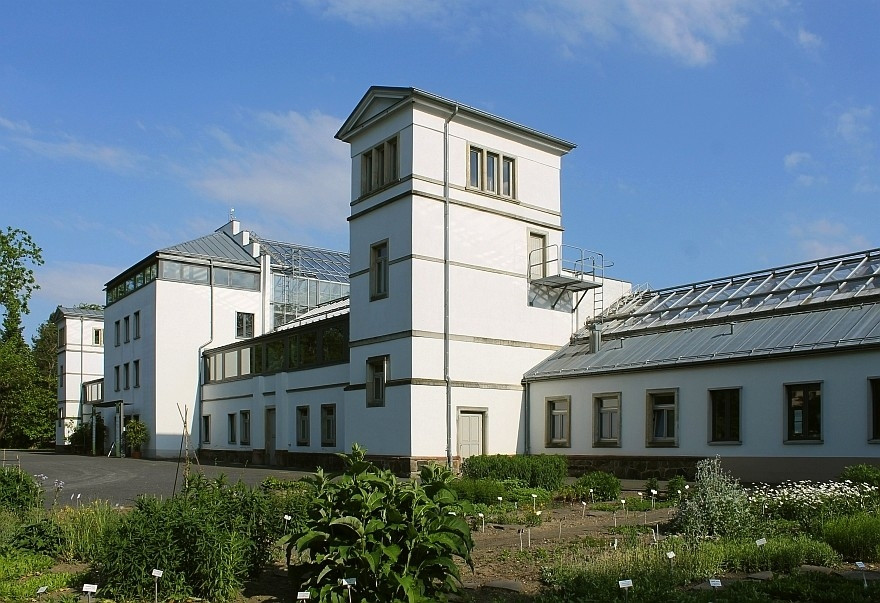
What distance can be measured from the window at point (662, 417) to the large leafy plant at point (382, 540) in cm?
1759

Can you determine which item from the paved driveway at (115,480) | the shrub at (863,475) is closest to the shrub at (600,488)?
the shrub at (863,475)

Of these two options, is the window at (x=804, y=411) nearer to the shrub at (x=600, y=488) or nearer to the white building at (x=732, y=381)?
the white building at (x=732, y=381)

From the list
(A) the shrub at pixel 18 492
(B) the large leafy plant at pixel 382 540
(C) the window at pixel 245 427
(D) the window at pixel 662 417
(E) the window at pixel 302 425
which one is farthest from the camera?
(C) the window at pixel 245 427

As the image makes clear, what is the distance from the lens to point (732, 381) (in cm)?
2219

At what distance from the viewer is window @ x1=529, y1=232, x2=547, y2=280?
2991 centimetres

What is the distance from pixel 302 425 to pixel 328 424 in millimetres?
2518

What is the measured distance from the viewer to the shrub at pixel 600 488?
59.8 ft

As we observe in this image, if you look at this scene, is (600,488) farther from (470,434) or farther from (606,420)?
(470,434)

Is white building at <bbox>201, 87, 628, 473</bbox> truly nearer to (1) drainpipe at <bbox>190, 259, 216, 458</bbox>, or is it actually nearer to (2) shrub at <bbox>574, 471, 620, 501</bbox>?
(2) shrub at <bbox>574, 471, 620, 501</bbox>

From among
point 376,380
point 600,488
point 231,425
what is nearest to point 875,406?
point 600,488

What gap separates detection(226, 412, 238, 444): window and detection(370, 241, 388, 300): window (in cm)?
1481

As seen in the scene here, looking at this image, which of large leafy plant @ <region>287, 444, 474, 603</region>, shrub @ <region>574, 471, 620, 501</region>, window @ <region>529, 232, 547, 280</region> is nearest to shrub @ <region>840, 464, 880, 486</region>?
shrub @ <region>574, 471, 620, 501</region>

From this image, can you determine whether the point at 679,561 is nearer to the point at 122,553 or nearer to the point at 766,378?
the point at 122,553

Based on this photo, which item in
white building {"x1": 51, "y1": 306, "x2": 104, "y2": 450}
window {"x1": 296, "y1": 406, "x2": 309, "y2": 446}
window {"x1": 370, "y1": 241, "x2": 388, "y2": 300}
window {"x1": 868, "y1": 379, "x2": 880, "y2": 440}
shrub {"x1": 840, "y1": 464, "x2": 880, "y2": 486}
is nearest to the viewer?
shrub {"x1": 840, "y1": 464, "x2": 880, "y2": 486}
